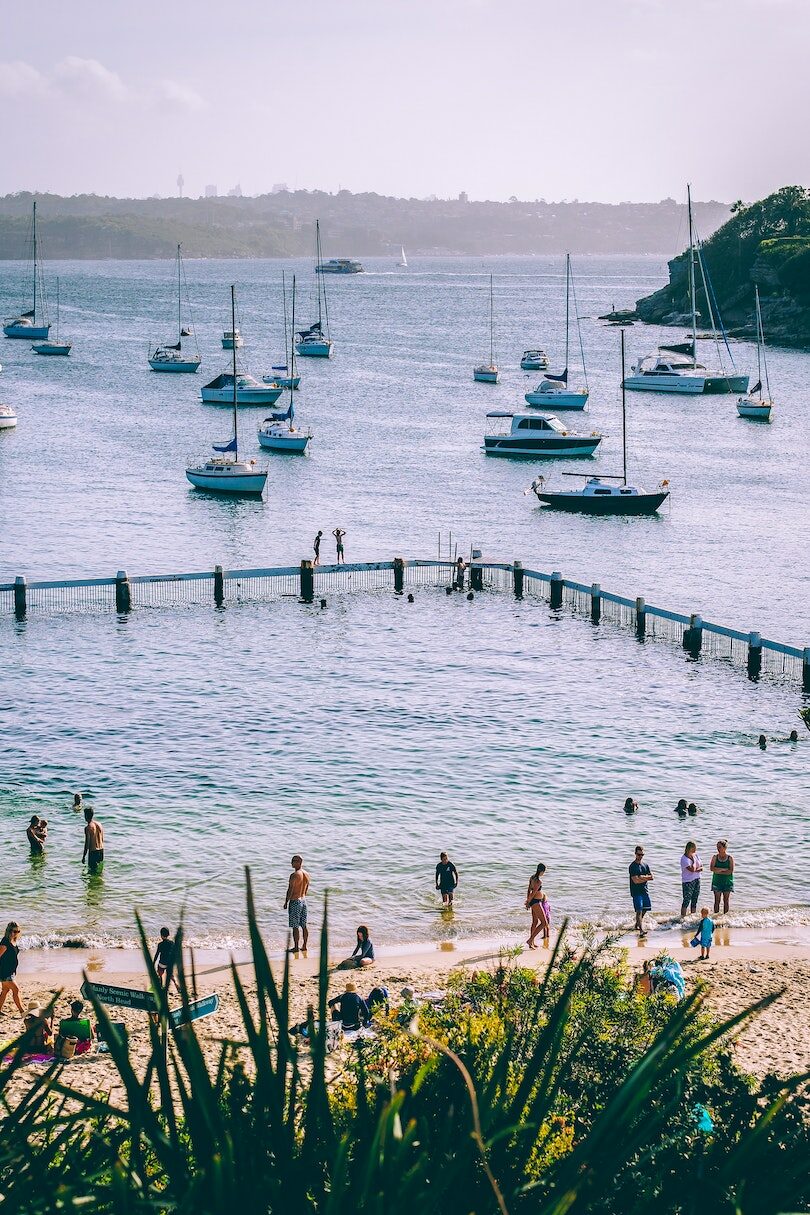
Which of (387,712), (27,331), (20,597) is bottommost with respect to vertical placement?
(387,712)

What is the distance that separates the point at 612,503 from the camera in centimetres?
6606

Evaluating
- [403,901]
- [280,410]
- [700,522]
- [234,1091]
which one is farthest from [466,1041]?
[280,410]

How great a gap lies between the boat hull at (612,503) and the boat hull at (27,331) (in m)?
99.0

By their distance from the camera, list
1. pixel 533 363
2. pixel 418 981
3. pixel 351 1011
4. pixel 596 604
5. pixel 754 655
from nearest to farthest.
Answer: pixel 351 1011 → pixel 418 981 → pixel 754 655 → pixel 596 604 → pixel 533 363

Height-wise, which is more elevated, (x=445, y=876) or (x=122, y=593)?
(x=122, y=593)

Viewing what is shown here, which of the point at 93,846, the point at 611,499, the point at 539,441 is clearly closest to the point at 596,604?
the point at 611,499

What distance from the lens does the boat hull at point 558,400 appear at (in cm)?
10031

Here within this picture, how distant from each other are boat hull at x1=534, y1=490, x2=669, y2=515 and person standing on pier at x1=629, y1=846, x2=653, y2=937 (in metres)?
42.6

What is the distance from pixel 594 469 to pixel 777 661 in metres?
38.0

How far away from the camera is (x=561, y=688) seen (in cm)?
4031

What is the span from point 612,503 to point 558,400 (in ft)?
117

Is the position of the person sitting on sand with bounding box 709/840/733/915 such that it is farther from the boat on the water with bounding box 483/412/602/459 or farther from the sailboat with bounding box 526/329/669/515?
the boat on the water with bounding box 483/412/602/459

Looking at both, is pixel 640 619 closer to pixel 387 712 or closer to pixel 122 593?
pixel 387 712

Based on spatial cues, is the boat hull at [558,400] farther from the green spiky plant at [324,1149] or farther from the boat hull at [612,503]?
the green spiky plant at [324,1149]
